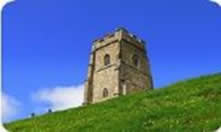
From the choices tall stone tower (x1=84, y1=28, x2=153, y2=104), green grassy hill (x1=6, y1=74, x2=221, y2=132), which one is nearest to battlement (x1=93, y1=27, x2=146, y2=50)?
tall stone tower (x1=84, y1=28, x2=153, y2=104)

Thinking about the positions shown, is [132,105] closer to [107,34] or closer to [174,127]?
[174,127]

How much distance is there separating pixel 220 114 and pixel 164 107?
13.9 feet

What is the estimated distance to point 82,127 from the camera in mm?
19234

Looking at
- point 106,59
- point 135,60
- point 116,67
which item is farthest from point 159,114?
point 135,60

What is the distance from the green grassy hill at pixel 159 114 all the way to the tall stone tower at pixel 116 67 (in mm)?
65689

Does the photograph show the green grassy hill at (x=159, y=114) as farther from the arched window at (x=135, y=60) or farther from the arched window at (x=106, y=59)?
the arched window at (x=135, y=60)

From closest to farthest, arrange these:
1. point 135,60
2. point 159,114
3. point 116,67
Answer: point 159,114 → point 116,67 → point 135,60

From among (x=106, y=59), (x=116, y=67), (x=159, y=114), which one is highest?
(x=106, y=59)

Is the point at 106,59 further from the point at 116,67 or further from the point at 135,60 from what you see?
the point at 135,60

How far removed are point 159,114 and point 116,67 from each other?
249ft

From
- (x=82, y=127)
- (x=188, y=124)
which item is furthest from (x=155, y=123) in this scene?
(x=82, y=127)

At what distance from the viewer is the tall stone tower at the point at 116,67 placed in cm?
9431

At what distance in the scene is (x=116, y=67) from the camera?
311 ft

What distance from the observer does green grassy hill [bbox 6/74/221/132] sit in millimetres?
16231
